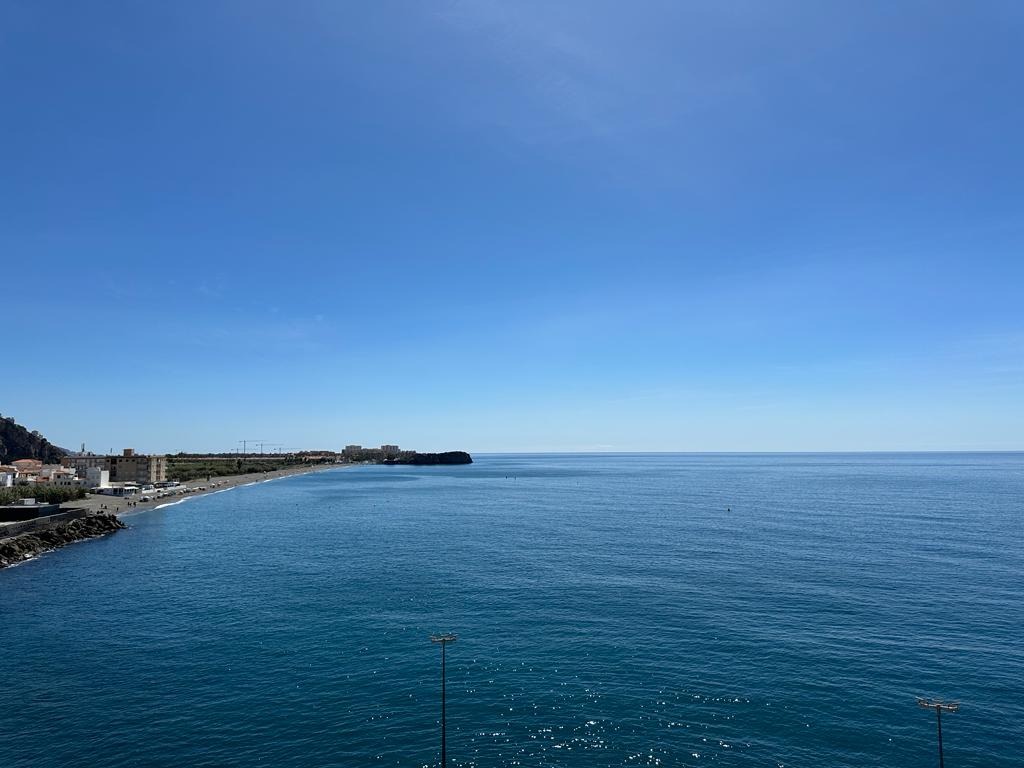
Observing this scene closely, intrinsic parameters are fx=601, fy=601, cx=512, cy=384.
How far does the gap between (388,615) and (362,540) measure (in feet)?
153

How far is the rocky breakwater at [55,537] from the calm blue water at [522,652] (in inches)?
180

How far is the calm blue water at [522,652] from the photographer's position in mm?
34188

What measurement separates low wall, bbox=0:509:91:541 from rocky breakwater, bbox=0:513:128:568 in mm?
1442

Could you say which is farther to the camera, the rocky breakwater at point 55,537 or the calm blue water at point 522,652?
the rocky breakwater at point 55,537

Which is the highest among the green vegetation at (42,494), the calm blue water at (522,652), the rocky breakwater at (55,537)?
the green vegetation at (42,494)

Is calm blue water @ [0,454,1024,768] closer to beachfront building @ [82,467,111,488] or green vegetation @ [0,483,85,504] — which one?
green vegetation @ [0,483,85,504]

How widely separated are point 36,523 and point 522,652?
98.1m

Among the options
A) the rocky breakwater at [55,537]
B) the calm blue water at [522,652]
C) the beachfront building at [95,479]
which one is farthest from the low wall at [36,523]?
the beachfront building at [95,479]

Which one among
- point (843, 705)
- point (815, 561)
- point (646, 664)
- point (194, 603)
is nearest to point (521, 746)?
point (646, 664)

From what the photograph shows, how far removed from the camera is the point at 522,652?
47.4m

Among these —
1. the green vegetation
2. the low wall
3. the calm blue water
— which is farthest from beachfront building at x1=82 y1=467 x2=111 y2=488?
the calm blue water

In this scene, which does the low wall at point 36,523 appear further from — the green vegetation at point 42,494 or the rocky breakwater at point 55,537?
the green vegetation at point 42,494

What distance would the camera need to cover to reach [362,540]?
102m

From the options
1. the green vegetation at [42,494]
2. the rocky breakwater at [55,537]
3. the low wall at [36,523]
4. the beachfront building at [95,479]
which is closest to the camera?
the rocky breakwater at [55,537]
